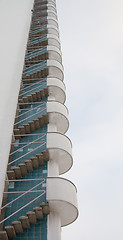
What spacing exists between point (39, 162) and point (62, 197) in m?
3.45

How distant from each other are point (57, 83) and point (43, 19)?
16088 millimetres

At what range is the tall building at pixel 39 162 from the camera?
14.3 meters

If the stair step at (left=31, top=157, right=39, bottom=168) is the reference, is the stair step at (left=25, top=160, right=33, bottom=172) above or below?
below

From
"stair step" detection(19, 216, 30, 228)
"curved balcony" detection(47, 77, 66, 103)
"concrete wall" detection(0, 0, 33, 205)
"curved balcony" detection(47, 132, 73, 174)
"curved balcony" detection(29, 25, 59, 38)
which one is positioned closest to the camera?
"stair step" detection(19, 216, 30, 228)

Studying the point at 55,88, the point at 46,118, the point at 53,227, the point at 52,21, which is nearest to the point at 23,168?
the point at 53,227

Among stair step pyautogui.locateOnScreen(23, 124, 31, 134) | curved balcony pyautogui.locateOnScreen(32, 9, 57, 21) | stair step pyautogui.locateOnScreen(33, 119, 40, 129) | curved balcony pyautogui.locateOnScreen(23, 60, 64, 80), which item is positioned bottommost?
stair step pyautogui.locateOnScreen(23, 124, 31, 134)

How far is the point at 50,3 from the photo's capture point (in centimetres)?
4244

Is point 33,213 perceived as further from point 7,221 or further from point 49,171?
point 49,171

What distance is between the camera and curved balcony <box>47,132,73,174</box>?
17469 millimetres

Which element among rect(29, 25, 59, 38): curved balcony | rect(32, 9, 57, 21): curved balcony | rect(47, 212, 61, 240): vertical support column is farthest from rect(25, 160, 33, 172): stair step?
rect(32, 9, 57, 21): curved balcony

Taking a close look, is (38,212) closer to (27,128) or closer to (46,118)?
(27,128)

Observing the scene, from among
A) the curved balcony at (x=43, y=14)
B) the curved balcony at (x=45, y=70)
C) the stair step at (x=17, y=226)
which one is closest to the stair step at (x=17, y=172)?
the stair step at (x=17, y=226)

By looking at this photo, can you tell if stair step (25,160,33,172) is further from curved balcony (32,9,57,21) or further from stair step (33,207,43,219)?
curved balcony (32,9,57,21)

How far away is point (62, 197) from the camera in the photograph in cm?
1455
